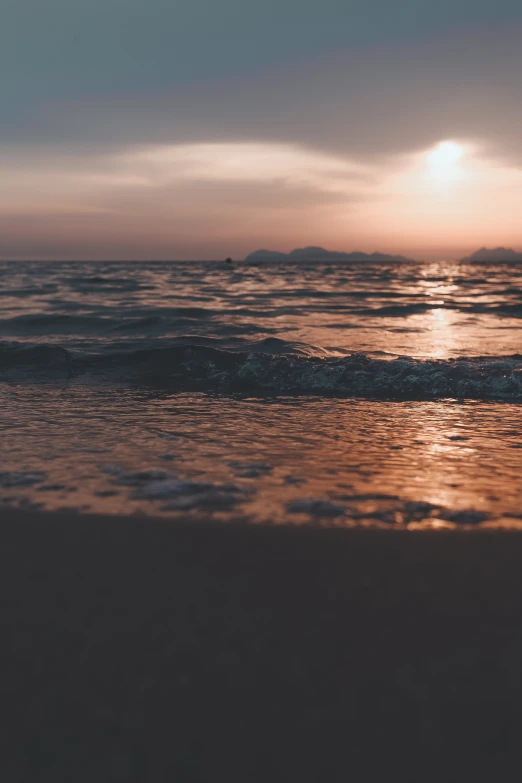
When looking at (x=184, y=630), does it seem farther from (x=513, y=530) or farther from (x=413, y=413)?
(x=413, y=413)

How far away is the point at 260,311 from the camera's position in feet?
45.5

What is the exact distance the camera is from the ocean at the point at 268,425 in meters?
2.80

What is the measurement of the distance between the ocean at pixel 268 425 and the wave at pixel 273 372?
0.09 ft

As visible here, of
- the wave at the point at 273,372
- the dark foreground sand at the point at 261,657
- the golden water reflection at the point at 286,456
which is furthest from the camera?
the wave at the point at 273,372

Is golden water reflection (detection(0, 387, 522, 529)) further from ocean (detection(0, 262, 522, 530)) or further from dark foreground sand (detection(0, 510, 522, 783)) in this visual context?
dark foreground sand (detection(0, 510, 522, 783))

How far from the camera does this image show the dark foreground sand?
1.38 metres

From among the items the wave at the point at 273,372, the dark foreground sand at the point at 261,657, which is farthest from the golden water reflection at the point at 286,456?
the wave at the point at 273,372

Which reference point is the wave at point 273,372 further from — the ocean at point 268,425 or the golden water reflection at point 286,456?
the golden water reflection at point 286,456

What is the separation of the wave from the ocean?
0.03 metres

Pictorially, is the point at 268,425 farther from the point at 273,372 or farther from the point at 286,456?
the point at 273,372

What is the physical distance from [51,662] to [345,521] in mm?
1354

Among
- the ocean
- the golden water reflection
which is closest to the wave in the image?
the ocean

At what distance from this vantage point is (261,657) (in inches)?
66.0

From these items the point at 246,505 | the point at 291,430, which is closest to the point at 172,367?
the point at 291,430
